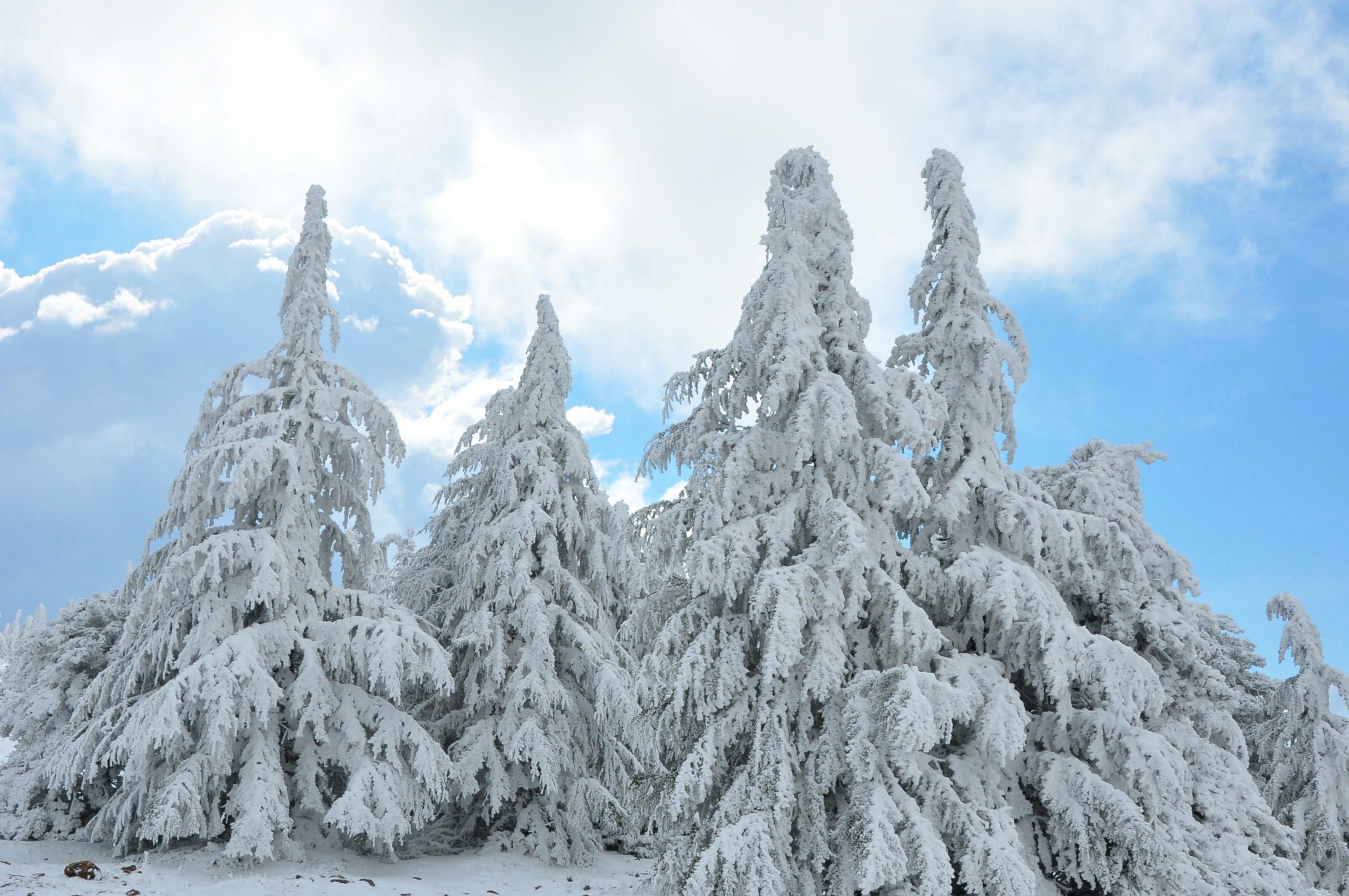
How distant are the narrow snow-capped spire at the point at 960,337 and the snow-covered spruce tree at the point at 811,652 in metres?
1.86

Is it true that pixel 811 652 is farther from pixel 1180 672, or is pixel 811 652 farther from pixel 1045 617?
pixel 1180 672

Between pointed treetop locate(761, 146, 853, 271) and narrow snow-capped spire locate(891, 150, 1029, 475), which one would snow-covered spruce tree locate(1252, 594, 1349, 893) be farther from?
pointed treetop locate(761, 146, 853, 271)

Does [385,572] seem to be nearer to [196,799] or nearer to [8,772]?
[8,772]

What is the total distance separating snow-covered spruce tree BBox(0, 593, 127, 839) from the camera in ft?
54.1

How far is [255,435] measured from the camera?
619 inches

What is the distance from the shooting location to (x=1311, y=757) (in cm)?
1841

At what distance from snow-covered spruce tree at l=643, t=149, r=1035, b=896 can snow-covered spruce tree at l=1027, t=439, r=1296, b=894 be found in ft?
10.9

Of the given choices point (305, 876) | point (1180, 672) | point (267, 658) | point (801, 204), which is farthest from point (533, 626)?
point (1180, 672)

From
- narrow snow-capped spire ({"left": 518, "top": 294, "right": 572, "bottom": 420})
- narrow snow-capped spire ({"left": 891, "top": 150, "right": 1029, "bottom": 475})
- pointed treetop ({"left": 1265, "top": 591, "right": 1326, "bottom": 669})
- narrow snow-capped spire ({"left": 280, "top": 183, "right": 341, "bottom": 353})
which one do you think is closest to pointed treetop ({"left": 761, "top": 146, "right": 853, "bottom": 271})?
narrow snow-capped spire ({"left": 891, "top": 150, "right": 1029, "bottom": 475})

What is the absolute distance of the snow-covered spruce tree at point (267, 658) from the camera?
43.8 ft

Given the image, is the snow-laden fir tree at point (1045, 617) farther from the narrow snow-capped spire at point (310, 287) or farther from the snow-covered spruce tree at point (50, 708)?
the snow-covered spruce tree at point (50, 708)

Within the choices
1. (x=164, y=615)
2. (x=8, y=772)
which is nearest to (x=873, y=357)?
(x=164, y=615)

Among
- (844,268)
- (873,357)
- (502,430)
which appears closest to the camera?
(873,357)

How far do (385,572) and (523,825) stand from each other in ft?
52.6
